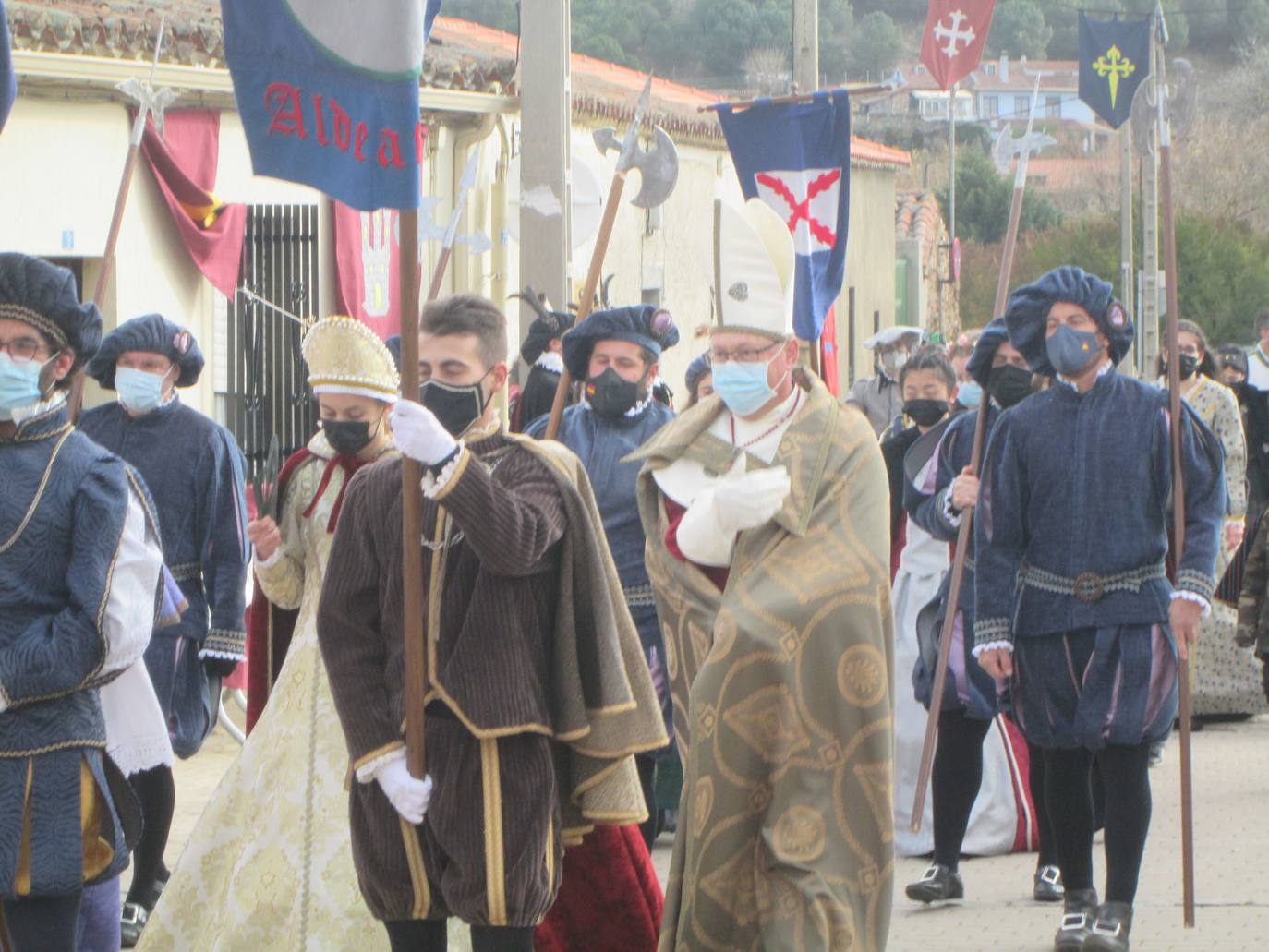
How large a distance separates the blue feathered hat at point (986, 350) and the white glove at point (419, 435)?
141 inches

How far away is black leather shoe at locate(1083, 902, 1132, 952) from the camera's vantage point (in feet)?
21.5

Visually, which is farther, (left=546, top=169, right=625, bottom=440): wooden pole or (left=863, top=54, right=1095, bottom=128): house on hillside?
(left=863, top=54, right=1095, bottom=128): house on hillside

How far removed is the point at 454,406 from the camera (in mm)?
5055

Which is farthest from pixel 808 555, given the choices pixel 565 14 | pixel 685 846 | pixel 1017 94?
pixel 1017 94

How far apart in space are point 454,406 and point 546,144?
5922 mm

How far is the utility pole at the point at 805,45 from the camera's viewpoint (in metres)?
15.4

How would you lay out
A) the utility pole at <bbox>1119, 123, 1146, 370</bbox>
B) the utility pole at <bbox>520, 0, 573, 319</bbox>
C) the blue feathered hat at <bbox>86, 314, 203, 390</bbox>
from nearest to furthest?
the blue feathered hat at <bbox>86, 314, 203, 390</bbox>
the utility pole at <bbox>520, 0, 573, 319</bbox>
the utility pole at <bbox>1119, 123, 1146, 370</bbox>

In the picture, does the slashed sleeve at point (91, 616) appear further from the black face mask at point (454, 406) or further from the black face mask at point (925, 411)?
the black face mask at point (925, 411)

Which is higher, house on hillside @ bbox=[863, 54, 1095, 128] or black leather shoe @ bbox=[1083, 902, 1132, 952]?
house on hillside @ bbox=[863, 54, 1095, 128]

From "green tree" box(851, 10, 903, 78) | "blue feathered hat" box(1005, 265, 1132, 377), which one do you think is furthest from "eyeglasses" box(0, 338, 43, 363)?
"green tree" box(851, 10, 903, 78)

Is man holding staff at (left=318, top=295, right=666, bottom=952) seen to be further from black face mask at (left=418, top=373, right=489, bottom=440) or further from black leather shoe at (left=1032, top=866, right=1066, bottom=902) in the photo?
black leather shoe at (left=1032, top=866, right=1066, bottom=902)

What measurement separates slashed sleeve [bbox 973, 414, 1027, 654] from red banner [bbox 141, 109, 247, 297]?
7390 millimetres

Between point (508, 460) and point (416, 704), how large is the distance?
626 millimetres

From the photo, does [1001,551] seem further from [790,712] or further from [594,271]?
[790,712]
